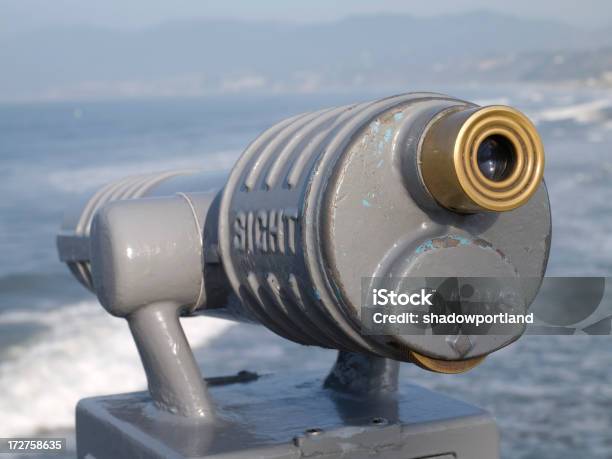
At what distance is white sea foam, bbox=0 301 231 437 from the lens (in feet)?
26.0

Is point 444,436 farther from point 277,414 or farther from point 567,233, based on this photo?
point 567,233

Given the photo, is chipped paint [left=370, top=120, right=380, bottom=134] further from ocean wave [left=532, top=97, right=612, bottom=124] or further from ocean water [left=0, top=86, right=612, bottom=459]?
ocean wave [left=532, top=97, right=612, bottom=124]

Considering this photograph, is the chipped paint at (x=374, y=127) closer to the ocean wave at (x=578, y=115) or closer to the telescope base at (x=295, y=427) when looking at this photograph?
the telescope base at (x=295, y=427)

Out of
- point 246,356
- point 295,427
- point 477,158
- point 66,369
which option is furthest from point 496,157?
point 66,369

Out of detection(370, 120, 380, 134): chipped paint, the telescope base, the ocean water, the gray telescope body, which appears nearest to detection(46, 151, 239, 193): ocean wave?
the ocean water

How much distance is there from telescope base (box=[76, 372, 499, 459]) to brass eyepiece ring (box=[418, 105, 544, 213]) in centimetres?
52

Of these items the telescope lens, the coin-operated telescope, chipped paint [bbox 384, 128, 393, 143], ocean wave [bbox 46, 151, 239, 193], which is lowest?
ocean wave [bbox 46, 151, 239, 193]

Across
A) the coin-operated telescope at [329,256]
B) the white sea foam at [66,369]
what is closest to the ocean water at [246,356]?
the white sea foam at [66,369]

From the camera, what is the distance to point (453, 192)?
1.54 meters

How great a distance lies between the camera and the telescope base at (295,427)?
1.85 metres

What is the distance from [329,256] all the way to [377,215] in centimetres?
10

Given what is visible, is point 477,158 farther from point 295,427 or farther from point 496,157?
point 295,427

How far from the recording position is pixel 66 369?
9023mm

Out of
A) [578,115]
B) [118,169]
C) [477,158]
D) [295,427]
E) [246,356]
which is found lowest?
[118,169]
